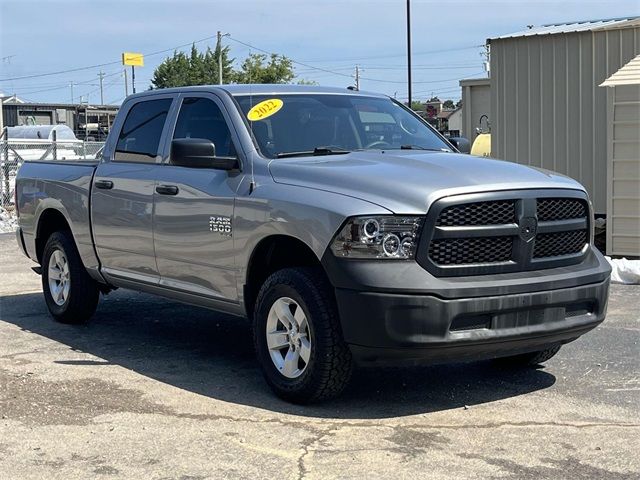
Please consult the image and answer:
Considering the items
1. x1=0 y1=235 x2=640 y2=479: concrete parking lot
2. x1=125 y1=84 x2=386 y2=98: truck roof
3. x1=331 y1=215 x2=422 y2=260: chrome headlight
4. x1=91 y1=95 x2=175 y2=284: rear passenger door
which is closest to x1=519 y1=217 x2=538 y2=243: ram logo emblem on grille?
x1=331 y1=215 x2=422 y2=260: chrome headlight

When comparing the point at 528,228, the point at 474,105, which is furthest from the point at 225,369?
the point at 474,105

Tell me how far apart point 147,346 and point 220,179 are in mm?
1816

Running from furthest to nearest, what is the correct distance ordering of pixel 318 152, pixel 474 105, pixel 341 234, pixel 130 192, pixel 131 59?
1. pixel 131 59
2. pixel 474 105
3. pixel 130 192
4. pixel 318 152
5. pixel 341 234

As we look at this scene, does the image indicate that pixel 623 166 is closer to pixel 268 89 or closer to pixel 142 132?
pixel 268 89

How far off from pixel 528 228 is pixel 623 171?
7.03 meters

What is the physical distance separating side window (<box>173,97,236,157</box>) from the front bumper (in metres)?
1.65

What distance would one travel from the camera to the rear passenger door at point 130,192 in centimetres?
692

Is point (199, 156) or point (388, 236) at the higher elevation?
point (199, 156)

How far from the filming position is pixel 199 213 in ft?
20.7

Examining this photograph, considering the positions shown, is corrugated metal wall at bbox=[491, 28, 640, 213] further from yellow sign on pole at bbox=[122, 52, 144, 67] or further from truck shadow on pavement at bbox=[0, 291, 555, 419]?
yellow sign on pole at bbox=[122, 52, 144, 67]

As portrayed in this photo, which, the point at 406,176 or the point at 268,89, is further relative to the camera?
the point at 268,89

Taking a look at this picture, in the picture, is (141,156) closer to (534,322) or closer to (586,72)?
(534,322)

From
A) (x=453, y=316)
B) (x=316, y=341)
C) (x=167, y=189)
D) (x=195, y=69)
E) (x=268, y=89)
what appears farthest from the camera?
(x=195, y=69)

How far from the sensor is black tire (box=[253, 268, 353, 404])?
17.2 ft
